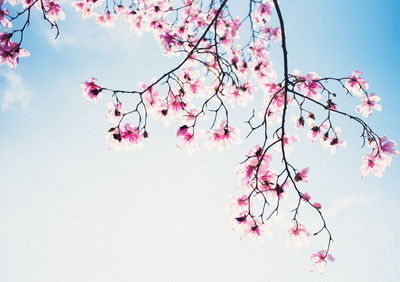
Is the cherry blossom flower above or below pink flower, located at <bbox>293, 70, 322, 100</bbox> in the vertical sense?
below

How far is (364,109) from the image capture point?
261 centimetres

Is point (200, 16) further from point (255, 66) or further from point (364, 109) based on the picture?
point (364, 109)

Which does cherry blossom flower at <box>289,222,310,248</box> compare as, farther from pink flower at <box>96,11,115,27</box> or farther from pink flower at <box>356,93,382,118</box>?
pink flower at <box>96,11,115,27</box>

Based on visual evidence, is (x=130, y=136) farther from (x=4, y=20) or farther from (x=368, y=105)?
(x=368, y=105)

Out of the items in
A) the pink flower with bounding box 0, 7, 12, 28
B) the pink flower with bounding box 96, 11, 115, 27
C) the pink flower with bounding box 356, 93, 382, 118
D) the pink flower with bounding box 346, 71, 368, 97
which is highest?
the pink flower with bounding box 96, 11, 115, 27

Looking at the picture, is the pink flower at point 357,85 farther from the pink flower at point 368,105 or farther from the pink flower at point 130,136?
the pink flower at point 130,136

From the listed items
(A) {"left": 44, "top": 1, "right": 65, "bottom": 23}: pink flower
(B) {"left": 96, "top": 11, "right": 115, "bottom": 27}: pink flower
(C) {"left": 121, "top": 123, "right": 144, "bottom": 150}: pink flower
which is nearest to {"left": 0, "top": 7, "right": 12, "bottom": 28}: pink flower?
(A) {"left": 44, "top": 1, "right": 65, "bottom": 23}: pink flower

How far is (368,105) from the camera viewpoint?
2588 mm

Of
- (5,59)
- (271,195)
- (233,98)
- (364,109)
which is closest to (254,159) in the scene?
(271,195)

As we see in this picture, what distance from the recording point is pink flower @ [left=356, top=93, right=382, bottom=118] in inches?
101

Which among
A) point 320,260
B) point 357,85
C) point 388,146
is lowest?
point 320,260

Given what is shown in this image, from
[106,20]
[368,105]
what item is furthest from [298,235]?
[106,20]

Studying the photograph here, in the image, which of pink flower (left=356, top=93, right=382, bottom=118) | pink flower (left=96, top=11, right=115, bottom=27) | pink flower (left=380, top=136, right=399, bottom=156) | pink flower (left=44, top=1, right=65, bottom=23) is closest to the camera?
pink flower (left=380, top=136, right=399, bottom=156)

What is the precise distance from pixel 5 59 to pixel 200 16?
290 centimetres
